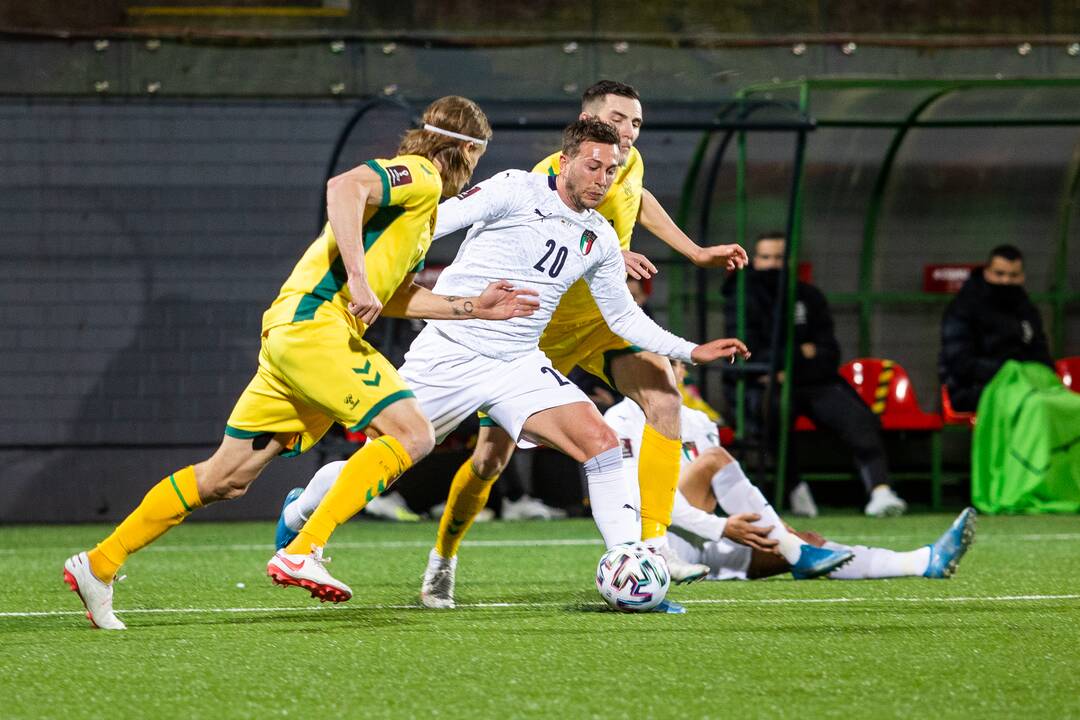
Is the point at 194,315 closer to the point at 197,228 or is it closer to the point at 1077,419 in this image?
the point at 197,228

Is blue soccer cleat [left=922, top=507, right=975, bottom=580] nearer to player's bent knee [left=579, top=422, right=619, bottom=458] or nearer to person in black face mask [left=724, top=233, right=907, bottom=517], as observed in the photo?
player's bent knee [left=579, top=422, right=619, bottom=458]

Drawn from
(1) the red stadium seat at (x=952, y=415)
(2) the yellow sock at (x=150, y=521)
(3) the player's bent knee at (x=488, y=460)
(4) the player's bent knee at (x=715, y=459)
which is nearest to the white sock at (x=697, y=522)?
(4) the player's bent knee at (x=715, y=459)

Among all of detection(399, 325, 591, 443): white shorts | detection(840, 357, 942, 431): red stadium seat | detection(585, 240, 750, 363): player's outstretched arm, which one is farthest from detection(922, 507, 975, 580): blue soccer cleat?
detection(840, 357, 942, 431): red stadium seat

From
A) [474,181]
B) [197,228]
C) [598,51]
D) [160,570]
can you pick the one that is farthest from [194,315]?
[160,570]

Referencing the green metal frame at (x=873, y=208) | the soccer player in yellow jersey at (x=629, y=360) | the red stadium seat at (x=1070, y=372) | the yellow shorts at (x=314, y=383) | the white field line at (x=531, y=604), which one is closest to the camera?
the yellow shorts at (x=314, y=383)

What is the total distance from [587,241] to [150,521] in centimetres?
172

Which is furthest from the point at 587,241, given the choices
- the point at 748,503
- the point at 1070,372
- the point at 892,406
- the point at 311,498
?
the point at 1070,372

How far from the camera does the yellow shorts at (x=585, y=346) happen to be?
6059 millimetres

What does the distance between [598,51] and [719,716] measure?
8.99m

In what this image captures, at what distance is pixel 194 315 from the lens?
11.6 meters

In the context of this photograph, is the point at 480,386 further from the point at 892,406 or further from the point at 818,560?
the point at 892,406

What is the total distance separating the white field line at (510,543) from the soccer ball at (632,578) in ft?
11.6

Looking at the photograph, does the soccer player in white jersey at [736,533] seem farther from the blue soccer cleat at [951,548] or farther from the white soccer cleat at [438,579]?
the white soccer cleat at [438,579]

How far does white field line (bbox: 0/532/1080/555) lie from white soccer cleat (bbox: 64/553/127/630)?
3.68 m
